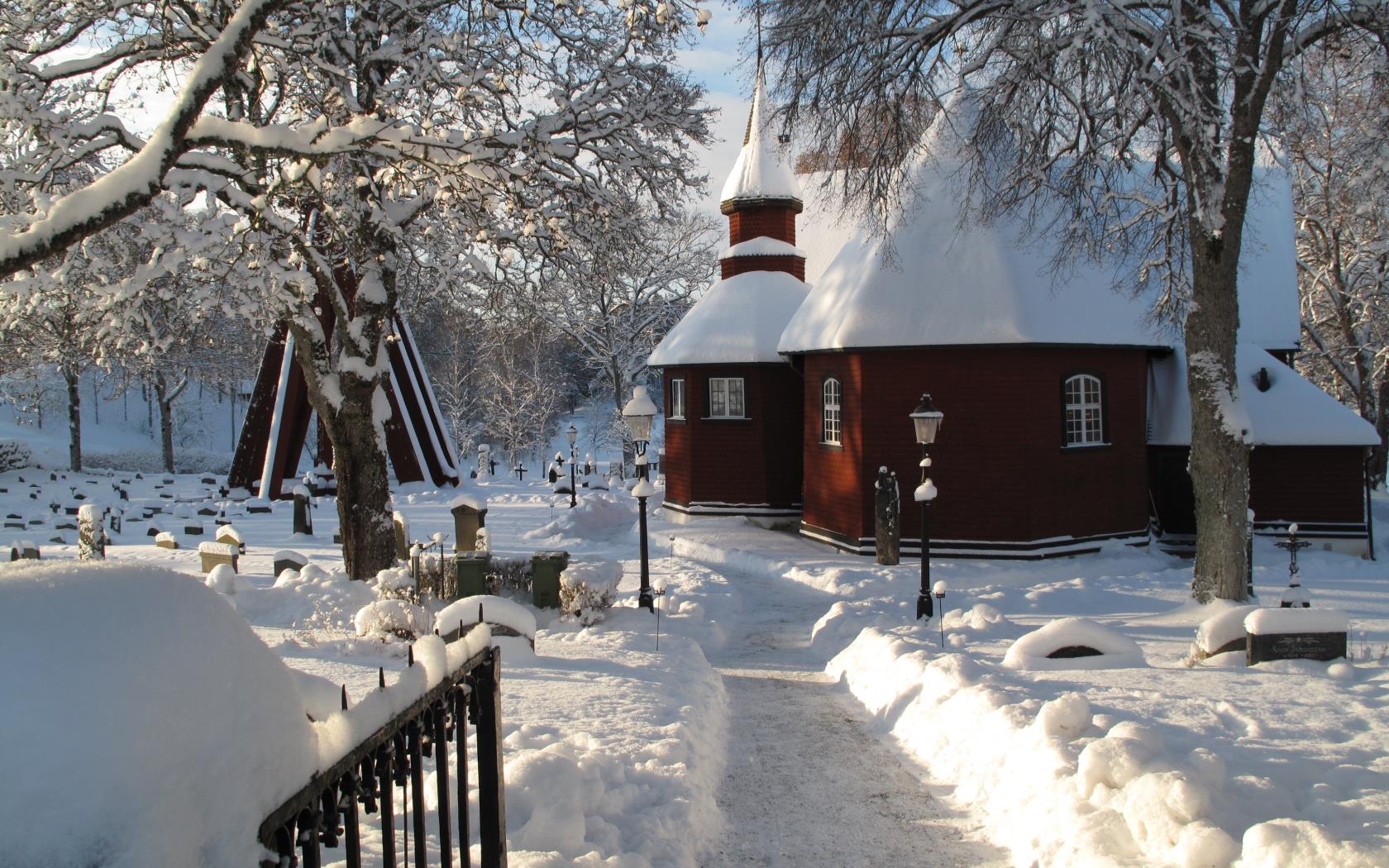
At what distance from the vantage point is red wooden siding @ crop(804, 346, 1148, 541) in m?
16.8

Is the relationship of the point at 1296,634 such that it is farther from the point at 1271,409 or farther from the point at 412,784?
the point at 1271,409

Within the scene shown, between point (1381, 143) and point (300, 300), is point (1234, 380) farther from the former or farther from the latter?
point (300, 300)

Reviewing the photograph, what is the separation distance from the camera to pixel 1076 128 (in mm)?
11602

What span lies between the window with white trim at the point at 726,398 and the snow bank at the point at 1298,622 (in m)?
14.3

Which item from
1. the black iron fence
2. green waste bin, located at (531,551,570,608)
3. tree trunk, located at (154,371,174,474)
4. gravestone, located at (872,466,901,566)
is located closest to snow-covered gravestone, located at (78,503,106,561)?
green waste bin, located at (531,551,570,608)

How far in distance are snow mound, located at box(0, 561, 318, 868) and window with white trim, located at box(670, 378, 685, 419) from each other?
21.3 meters

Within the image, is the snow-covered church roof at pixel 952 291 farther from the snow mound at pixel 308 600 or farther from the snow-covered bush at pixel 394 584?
the snow mound at pixel 308 600

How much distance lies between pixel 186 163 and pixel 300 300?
4268 millimetres

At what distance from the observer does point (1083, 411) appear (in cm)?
1745

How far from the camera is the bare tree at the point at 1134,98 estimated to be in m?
10.5

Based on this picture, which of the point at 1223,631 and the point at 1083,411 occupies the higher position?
the point at 1083,411

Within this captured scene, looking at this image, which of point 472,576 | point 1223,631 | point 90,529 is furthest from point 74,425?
point 1223,631

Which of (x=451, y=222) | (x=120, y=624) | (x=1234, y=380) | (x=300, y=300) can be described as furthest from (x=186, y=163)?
(x=1234, y=380)

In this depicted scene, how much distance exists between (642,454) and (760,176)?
13.0 metres
